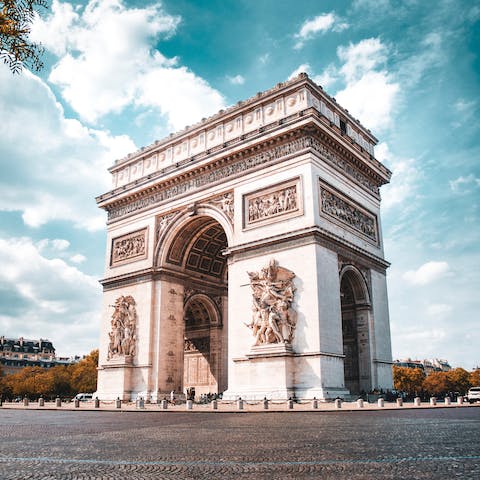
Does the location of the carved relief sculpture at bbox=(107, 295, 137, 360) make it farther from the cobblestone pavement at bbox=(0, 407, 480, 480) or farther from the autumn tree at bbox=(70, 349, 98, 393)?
the autumn tree at bbox=(70, 349, 98, 393)

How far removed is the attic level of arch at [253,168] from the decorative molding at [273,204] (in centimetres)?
130

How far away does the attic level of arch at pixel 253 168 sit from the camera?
943 inches

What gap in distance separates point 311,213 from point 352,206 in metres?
4.66

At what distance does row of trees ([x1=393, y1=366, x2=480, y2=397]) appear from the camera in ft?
246

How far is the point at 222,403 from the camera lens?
22859 millimetres

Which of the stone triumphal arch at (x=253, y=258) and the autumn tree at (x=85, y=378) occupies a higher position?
the stone triumphal arch at (x=253, y=258)

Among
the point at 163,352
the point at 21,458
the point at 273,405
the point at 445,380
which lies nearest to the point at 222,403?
the point at 273,405

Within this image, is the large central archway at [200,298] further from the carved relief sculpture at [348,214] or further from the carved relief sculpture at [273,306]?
the carved relief sculpture at [348,214]

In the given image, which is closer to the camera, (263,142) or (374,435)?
(374,435)

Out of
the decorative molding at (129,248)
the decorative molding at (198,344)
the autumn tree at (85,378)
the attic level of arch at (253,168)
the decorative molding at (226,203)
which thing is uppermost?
the attic level of arch at (253,168)

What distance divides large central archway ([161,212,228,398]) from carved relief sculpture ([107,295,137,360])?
227cm

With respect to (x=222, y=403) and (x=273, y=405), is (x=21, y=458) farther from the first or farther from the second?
(x=222, y=403)

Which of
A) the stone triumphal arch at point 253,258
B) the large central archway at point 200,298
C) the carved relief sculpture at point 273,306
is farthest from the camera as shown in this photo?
the large central archway at point 200,298

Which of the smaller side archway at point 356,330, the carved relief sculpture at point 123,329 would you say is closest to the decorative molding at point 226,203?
the smaller side archway at point 356,330
